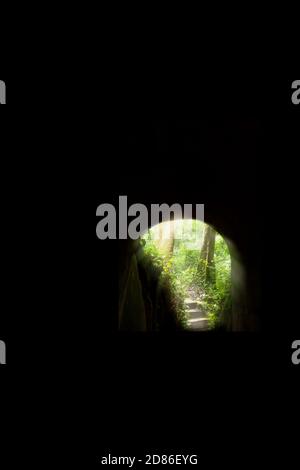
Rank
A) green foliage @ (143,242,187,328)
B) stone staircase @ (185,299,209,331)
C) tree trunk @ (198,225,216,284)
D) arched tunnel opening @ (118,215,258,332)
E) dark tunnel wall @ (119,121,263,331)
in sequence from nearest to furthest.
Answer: dark tunnel wall @ (119,121,263,331) < arched tunnel opening @ (118,215,258,332) < green foliage @ (143,242,187,328) < stone staircase @ (185,299,209,331) < tree trunk @ (198,225,216,284)

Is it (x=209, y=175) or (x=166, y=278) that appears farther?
(x=166, y=278)

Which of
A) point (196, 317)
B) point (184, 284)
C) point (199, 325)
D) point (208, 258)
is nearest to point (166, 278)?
point (199, 325)

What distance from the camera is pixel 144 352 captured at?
3359mm

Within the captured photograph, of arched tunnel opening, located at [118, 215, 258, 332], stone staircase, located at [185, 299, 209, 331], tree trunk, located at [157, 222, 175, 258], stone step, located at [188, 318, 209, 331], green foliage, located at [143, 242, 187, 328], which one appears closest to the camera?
arched tunnel opening, located at [118, 215, 258, 332]

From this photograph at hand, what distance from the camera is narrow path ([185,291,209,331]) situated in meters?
9.63

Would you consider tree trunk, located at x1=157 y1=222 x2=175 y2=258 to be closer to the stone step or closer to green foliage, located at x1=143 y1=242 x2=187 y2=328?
green foliage, located at x1=143 y1=242 x2=187 y2=328

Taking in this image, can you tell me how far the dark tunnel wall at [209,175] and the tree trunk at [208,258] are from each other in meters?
7.94

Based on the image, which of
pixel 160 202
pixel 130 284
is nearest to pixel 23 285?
pixel 160 202

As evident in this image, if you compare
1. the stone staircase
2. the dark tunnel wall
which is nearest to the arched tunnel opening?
the stone staircase

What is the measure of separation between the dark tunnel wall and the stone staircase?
15.8 ft

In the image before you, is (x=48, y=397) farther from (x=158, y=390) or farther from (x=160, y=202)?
(x=160, y=202)

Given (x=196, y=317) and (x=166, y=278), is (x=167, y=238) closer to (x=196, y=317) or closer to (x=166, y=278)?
(x=166, y=278)

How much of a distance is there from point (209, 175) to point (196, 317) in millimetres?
7435

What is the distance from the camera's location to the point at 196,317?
34.6 feet
